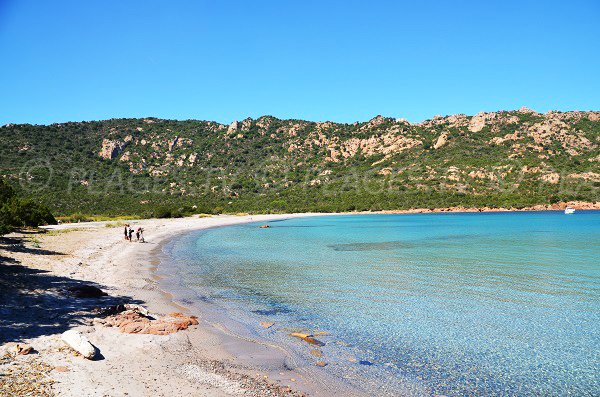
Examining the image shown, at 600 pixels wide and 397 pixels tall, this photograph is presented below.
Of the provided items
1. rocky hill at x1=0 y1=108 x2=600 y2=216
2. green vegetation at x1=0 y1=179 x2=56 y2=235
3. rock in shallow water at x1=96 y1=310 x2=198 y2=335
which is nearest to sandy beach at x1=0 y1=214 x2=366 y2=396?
rock in shallow water at x1=96 y1=310 x2=198 y2=335

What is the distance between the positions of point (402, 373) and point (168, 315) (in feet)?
22.8

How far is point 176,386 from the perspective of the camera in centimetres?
702

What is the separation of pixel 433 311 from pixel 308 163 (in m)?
108

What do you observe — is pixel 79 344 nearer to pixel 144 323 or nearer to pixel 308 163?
pixel 144 323

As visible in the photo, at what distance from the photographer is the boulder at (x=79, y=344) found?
794 cm

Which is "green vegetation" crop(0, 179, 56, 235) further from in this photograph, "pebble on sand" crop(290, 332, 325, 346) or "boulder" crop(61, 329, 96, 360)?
"pebble on sand" crop(290, 332, 325, 346)

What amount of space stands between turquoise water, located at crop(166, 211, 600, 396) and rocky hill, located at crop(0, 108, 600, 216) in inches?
2290

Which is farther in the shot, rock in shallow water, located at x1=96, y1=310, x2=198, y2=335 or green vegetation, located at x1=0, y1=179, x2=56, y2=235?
green vegetation, located at x1=0, y1=179, x2=56, y2=235

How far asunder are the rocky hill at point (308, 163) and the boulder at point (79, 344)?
2629 inches

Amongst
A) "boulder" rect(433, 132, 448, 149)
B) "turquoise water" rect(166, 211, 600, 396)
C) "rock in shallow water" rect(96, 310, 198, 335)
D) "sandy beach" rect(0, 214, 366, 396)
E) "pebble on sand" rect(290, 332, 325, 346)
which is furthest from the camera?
"boulder" rect(433, 132, 448, 149)

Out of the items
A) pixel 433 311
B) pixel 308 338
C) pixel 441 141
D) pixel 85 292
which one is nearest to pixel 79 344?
pixel 308 338

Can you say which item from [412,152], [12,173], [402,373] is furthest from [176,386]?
[412,152]

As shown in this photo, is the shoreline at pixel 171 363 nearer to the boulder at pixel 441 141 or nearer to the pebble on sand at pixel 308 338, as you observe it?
the pebble on sand at pixel 308 338

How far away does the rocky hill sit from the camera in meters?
85.8
